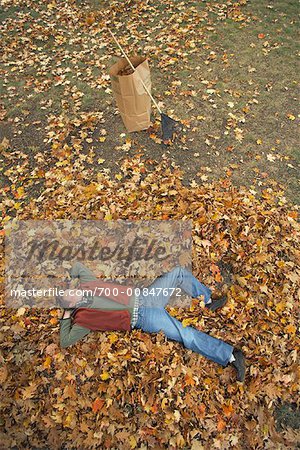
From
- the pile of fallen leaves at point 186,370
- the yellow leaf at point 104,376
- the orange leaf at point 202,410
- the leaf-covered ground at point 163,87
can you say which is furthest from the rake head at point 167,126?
the orange leaf at point 202,410

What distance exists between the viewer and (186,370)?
12.1 ft

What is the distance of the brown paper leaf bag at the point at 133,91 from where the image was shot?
479 cm

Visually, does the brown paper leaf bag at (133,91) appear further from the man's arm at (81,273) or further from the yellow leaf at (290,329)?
the yellow leaf at (290,329)

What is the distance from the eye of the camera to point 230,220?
4715 mm

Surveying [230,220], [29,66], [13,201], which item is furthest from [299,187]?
[29,66]

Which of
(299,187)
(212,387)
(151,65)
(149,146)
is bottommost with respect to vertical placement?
(212,387)

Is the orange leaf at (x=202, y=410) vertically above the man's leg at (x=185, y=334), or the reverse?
the man's leg at (x=185, y=334)

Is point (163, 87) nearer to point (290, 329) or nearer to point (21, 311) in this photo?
point (21, 311)

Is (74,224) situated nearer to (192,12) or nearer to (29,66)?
(29,66)

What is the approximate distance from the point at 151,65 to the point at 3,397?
243 inches

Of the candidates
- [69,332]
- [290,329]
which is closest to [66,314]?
[69,332]

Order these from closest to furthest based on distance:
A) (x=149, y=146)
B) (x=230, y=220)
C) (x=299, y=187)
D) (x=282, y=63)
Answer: (x=230, y=220), (x=299, y=187), (x=149, y=146), (x=282, y=63)

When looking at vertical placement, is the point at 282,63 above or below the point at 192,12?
below

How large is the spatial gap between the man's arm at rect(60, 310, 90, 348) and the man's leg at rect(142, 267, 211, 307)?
809mm
